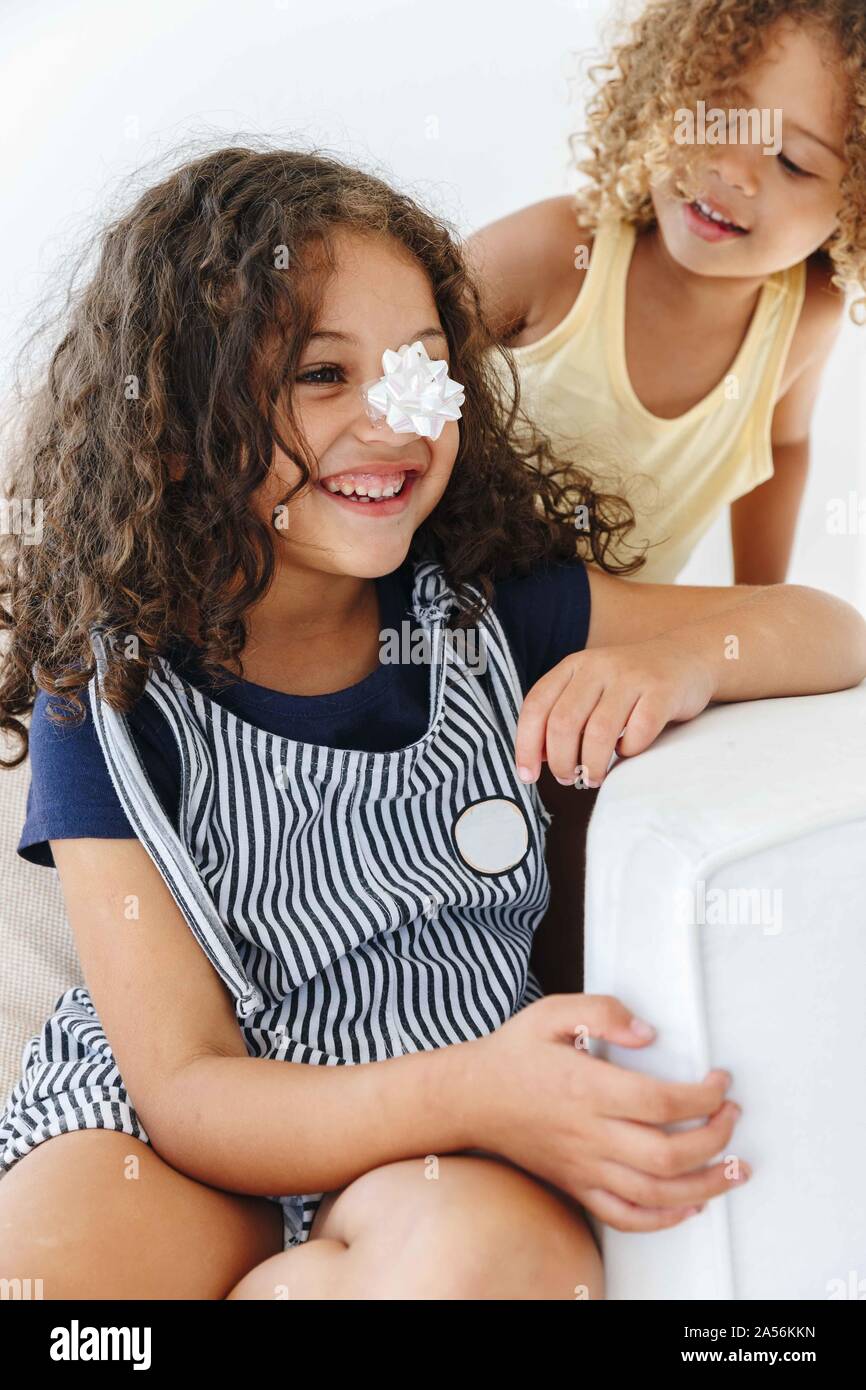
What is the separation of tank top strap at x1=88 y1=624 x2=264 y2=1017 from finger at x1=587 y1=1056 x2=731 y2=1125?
0.26m

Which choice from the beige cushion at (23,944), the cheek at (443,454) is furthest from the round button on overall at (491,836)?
the beige cushion at (23,944)

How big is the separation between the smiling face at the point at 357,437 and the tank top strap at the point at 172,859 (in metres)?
0.18

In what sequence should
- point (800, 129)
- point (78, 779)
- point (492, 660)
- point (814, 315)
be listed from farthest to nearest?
point (814, 315), point (800, 129), point (492, 660), point (78, 779)

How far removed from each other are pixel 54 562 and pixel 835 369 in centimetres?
130

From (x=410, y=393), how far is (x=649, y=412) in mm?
565

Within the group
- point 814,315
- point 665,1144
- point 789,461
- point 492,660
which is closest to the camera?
point 665,1144

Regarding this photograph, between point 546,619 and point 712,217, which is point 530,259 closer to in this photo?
point 712,217

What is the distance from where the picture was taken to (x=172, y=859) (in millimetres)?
799

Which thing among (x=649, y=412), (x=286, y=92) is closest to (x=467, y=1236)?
(x=649, y=412)

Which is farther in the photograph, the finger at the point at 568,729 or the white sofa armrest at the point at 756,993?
the finger at the point at 568,729

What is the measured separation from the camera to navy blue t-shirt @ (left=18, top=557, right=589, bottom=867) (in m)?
0.83

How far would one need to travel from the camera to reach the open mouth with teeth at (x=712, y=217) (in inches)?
48.0

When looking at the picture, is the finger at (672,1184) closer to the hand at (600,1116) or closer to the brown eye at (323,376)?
the hand at (600,1116)

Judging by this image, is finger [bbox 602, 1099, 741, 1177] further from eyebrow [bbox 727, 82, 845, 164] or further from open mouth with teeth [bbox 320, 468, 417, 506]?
eyebrow [bbox 727, 82, 845, 164]
